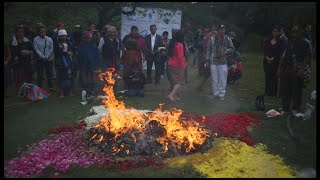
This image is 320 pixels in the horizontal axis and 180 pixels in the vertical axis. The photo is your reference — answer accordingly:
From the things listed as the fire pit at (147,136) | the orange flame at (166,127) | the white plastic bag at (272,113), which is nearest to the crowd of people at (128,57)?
the white plastic bag at (272,113)

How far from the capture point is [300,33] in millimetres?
11453

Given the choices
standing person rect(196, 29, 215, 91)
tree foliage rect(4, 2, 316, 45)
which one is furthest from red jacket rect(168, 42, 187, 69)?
tree foliage rect(4, 2, 316, 45)

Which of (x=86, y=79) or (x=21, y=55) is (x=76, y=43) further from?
(x=21, y=55)

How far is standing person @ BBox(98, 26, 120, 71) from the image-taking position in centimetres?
1407

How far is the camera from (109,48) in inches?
555

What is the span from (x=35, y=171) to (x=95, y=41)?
7646 millimetres

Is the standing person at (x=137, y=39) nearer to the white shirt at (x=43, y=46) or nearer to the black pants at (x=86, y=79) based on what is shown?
the black pants at (x=86, y=79)

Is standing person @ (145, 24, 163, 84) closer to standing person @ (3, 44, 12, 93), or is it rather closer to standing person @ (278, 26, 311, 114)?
standing person @ (3, 44, 12, 93)

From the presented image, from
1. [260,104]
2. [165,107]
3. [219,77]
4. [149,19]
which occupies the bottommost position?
[165,107]

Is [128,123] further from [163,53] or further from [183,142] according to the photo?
[163,53]

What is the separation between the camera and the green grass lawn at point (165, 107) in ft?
24.3

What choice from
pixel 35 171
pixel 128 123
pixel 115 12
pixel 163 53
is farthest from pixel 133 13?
pixel 35 171

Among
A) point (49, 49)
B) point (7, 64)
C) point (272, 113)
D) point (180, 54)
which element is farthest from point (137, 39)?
point (272, 113)

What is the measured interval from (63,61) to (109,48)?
1834 mm
